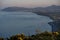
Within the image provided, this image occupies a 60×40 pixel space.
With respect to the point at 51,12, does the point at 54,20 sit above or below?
below

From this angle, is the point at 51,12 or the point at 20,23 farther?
the point at 51,12

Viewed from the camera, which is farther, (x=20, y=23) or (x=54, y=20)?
(x=54, y=20)

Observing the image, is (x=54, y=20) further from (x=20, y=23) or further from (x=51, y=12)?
(x=20, y=23)

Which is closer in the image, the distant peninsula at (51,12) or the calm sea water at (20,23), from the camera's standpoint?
the calm sea water at (20,23)

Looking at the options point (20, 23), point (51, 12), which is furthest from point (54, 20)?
point (20, 23)

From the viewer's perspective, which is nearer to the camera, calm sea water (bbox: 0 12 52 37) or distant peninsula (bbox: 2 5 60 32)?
calm sea water (bbox: 0 12 52 37)

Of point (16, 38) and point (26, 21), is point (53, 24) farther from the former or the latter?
point (16, 38)

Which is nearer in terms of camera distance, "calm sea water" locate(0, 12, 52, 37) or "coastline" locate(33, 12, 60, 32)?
"calm sea water" locate(0, 12, 52, 37)

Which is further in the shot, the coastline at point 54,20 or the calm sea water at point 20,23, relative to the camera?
Answer: the coastline at point 54,20
